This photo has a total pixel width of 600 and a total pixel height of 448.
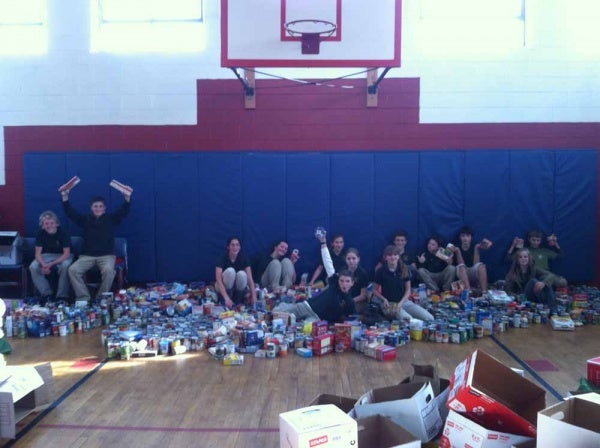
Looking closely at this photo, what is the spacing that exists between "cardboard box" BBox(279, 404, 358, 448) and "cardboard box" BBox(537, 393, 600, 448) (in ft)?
3.22

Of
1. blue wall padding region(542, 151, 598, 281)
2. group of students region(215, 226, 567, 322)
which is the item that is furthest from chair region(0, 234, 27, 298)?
blue wall padding region(542, 151, 598, 281)

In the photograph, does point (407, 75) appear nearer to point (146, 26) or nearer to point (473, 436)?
point (146, 26)

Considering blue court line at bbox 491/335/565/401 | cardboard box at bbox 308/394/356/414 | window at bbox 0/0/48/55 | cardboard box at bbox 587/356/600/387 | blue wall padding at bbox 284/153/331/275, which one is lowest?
blue court line at bbox 491/335/565/401

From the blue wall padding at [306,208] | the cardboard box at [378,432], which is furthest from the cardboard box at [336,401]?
the blue wall padding at [306,208]

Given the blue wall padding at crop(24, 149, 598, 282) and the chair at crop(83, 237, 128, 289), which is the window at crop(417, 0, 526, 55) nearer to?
the blue wall padding at crop(24, 149, 598, 282)

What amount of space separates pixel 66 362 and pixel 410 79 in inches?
256

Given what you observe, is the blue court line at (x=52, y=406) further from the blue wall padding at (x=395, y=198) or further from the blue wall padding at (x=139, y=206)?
the blue wall padding at (x=395, y=198)

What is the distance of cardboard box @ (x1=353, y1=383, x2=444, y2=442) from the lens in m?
Result: 3.80

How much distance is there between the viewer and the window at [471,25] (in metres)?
9.57

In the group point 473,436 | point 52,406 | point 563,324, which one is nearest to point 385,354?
point 563,324

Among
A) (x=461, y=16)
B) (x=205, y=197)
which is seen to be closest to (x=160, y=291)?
(x=205, y=197)

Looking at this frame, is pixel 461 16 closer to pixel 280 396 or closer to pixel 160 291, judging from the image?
pixel 160 291

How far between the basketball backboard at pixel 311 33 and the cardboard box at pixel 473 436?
4.43m

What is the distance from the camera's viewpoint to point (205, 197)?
31.5 feet
